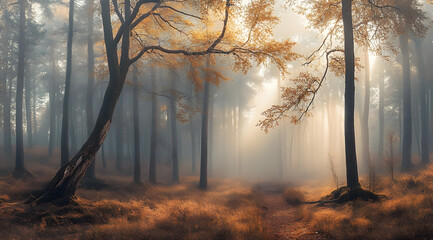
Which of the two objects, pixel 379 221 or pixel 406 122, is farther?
pixel 406 122

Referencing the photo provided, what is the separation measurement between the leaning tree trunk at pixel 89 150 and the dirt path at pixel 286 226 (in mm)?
5744

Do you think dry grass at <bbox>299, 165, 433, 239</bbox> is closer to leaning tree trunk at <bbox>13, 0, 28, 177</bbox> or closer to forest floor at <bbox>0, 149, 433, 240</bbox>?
forest floor at <bbox>0, 149, 433, 240</bbox>

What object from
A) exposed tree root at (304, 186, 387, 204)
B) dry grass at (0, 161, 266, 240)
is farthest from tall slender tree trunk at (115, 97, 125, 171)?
exposed tree root at (304, 186, 387, 204)

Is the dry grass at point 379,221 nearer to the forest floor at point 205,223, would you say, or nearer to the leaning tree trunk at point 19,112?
the forest floor at point 205,223

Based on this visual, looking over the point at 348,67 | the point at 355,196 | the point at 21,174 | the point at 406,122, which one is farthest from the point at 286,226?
the point at 21,174

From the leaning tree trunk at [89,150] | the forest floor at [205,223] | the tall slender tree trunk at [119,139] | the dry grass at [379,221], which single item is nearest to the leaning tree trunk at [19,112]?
the forest floor at [205,223]

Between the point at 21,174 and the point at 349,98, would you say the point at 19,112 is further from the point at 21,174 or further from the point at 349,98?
the point at 349,98

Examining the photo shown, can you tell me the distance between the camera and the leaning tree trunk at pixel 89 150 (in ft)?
26.0

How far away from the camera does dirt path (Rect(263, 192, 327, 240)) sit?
6246mm

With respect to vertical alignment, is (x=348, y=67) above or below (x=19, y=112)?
above

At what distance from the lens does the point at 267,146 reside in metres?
55.4

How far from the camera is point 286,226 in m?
7.65

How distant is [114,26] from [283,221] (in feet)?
32.7

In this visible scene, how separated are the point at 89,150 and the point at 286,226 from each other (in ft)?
20.6
